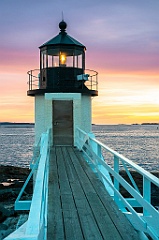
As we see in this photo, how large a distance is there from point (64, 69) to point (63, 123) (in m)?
2.33

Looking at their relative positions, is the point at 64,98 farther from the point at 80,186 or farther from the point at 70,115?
the point at 80,186

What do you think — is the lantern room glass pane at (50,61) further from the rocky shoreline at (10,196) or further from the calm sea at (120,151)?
the calm sea at (120,151)

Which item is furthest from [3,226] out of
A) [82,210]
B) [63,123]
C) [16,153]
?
[16,153]

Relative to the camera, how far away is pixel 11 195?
21.0 metres

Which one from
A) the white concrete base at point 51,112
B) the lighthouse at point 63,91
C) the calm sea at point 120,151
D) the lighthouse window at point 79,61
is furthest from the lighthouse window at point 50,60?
the calm sea at point 120,151

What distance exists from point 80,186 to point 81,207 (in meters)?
1.54

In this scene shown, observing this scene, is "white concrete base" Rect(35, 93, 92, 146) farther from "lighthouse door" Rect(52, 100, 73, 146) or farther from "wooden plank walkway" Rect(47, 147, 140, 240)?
"wooden plank walkway" Rect(47, 147, 140, 240)

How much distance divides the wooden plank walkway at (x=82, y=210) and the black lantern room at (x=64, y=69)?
6128 mm

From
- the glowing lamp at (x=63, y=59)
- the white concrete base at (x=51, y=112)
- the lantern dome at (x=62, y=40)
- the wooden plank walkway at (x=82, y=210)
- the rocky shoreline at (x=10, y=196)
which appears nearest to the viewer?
the wooden plank walkway at (x=82, y=210)

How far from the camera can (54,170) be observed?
8.86 m

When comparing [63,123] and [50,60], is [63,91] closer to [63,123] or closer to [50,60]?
[63,123]

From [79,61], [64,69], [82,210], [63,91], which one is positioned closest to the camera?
[82,210]

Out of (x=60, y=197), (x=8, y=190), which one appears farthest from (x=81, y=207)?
(x=8, y=190)

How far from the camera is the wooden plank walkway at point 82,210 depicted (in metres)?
4.44
